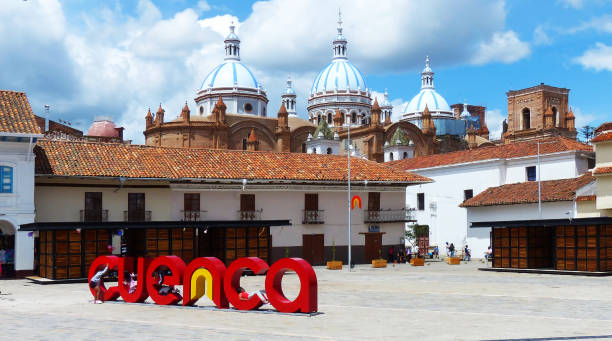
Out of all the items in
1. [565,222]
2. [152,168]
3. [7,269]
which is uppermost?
[152,168]

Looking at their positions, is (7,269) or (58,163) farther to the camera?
(58,163)

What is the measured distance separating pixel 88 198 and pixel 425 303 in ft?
74.0

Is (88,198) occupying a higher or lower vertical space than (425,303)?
higher

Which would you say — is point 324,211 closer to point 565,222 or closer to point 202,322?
point 565,222

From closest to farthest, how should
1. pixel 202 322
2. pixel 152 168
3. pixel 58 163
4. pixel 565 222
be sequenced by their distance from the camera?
1. pixel 202 322
2. pixel 565 222
3. pixel 58 163
4. pixel 152 168

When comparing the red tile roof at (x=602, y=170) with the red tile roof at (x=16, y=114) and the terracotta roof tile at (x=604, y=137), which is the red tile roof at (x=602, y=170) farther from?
the red tile roof at (x=16, y=114)

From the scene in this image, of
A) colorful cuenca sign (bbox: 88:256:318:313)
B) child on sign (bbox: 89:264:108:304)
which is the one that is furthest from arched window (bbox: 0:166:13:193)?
child on sign (bbox: 89:264:108:304)

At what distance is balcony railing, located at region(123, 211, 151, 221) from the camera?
3728 centimetres

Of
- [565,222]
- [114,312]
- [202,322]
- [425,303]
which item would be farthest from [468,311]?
[565,222]

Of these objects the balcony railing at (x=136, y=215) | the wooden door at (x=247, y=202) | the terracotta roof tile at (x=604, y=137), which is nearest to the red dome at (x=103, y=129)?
the wooden door at (x=247, y=202)

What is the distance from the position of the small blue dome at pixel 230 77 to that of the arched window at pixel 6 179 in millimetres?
64399

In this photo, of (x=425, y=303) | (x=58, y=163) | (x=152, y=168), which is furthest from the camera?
(x=152, y=168)

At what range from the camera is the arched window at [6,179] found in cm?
3260

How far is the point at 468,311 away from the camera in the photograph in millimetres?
18047
